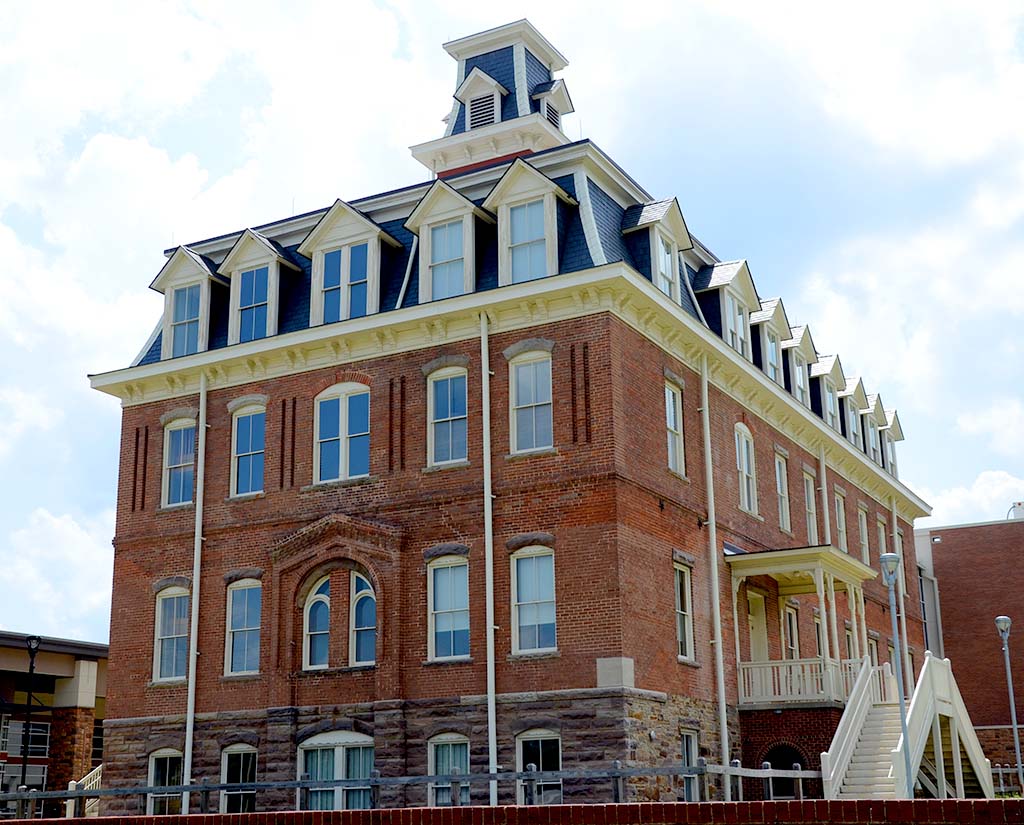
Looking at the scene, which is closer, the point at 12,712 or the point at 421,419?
the point at 421,419

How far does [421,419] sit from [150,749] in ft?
32.1

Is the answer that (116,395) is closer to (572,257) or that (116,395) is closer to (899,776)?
(572,257)

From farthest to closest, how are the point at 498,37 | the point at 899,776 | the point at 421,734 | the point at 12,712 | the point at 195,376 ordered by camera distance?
the point at 12,712 < the point at 498,37 < the point at 195,376 < the point at 421,734 < the point at 899,776

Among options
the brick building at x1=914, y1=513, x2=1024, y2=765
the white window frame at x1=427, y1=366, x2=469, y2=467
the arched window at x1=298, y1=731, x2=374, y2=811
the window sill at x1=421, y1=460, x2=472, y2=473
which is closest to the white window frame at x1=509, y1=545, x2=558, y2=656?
the window sill at x1=421, y1=460, x2=472, y2=473

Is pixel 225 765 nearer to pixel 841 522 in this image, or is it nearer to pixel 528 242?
pixel 528 242

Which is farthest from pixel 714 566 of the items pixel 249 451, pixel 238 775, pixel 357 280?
pixel 238 775

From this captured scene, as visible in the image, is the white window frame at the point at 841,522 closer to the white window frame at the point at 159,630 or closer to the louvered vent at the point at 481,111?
the louvered vent at the point at 481,111

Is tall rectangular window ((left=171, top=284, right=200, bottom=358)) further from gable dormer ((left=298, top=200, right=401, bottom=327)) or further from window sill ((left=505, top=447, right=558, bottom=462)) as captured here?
window sill ((left=505, top=447, right=558, bottom=462))

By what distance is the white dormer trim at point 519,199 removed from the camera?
1085 inches

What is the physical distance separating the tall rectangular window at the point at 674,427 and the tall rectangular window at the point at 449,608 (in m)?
5.22

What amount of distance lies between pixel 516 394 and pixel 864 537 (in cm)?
1771

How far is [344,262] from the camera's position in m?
30.0

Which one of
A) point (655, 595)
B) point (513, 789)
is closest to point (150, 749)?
point (513, 789)

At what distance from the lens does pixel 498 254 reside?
2811 cm
